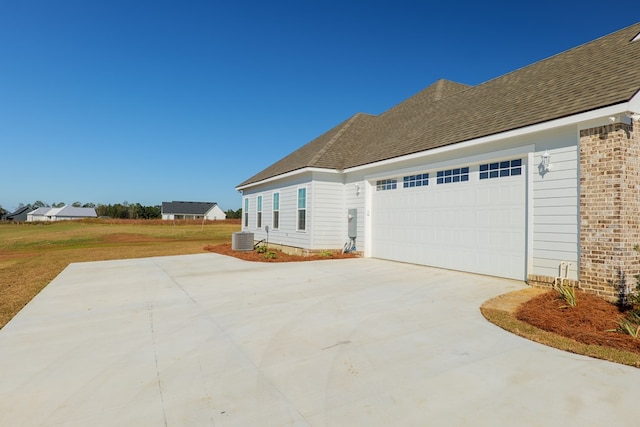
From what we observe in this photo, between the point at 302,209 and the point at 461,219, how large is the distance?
705cm

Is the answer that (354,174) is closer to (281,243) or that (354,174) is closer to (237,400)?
(281,243)

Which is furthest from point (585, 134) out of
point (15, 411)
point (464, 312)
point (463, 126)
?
point (15, 411)

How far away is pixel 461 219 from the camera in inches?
364

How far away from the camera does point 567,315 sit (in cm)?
530

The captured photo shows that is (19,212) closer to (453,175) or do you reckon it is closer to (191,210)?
(191,210)

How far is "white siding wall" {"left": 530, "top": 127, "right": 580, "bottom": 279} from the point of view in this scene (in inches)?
267

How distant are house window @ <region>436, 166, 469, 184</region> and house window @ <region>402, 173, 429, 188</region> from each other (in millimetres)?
530

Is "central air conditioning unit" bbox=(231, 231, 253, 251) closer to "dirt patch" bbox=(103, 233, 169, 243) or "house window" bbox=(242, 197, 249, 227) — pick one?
"house window" bbox=(242, 197, 249, 227)

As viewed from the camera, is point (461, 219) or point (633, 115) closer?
point (633, 115)

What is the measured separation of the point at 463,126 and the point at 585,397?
813 cm

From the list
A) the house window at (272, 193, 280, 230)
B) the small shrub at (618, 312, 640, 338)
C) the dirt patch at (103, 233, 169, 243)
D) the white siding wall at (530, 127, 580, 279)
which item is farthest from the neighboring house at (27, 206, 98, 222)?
the small shrub at (618, 312, 640, 338)

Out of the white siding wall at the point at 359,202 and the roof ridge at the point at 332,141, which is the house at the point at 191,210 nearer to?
the roof ridge at the point at 332,141

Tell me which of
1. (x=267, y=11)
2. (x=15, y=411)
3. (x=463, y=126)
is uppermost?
(x=267, y=11)

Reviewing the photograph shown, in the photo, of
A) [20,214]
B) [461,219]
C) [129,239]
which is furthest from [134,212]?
[461,219]
